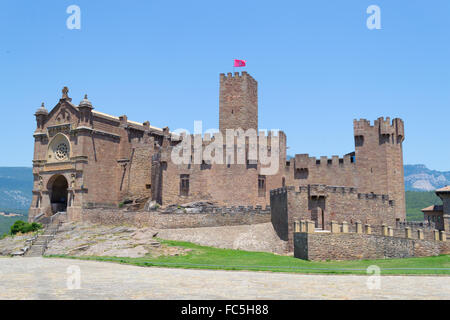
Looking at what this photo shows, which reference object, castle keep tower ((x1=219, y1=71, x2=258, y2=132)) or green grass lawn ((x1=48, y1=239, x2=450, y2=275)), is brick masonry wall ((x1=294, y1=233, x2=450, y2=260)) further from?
castle keep tower ((x1=219, y1=71, x2=258, y2=132))

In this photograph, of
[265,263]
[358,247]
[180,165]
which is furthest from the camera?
[180,165]

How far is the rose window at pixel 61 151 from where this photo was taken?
5069cm

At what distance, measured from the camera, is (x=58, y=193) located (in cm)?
5353

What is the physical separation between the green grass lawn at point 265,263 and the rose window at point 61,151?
66.5 feet

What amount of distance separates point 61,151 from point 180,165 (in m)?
14.7

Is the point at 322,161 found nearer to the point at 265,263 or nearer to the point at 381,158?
the point at 381,158

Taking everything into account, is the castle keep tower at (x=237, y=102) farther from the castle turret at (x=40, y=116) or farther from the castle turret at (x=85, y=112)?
the castle turret at (x=40, y=116)

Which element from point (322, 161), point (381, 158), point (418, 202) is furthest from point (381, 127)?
point (418, 202)

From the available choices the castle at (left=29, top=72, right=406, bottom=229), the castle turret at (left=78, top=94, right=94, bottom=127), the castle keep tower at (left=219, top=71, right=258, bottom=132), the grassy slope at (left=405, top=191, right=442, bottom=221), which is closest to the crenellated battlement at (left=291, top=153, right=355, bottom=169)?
the castle at (left=29, top=72, right=406, bottom=229)

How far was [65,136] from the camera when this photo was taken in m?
50.7

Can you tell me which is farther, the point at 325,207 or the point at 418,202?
the point at 418,202

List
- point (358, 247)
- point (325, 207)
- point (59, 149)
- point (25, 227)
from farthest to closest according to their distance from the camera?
point (59, 149), point (25, 227), point (325, 207), point (358, 247)

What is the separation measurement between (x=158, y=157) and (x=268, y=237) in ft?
59.6
